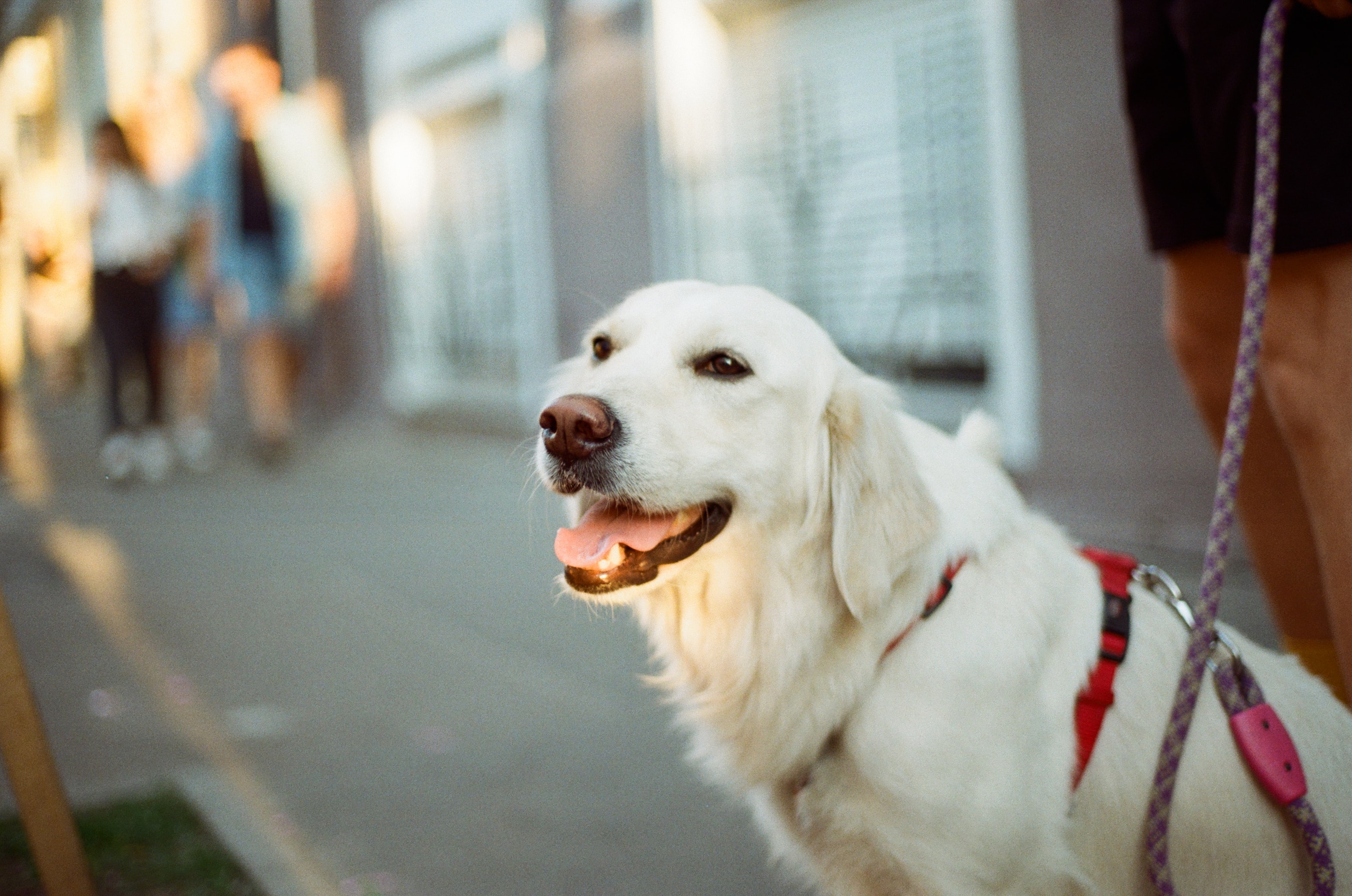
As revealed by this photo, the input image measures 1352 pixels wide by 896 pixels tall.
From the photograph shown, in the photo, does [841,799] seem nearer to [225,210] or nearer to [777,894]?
[777,894]

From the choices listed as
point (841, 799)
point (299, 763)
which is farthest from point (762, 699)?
point (299, 763)

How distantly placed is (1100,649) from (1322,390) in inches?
21.6

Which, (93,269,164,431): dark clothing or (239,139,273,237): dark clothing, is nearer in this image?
(93,269,164,431): dark clothing

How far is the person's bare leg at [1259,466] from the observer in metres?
2.13

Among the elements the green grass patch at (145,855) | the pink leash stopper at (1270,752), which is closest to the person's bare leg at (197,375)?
the green grass patch at (145,855)

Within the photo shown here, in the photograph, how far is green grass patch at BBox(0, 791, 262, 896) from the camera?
2180 mm

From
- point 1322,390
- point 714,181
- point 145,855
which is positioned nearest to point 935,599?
point 1322,390

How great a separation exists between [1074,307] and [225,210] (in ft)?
21.0

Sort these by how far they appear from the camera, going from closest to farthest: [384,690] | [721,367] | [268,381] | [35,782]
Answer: [35,782], [721,367], [384,690], [268,381]

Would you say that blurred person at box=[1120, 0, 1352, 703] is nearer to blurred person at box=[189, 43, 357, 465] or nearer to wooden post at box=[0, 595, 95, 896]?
wooden post at box=[0, 595, 95, 896]

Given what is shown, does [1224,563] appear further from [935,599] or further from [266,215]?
[266,215]

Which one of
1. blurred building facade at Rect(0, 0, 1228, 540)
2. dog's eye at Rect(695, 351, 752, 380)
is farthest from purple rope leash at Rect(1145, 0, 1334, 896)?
blurred building facade at Rect(0, 0, 1228, 540)

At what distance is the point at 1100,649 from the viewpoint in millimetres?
1674

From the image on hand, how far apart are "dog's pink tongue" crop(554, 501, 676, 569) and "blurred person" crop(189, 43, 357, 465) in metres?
6.77
